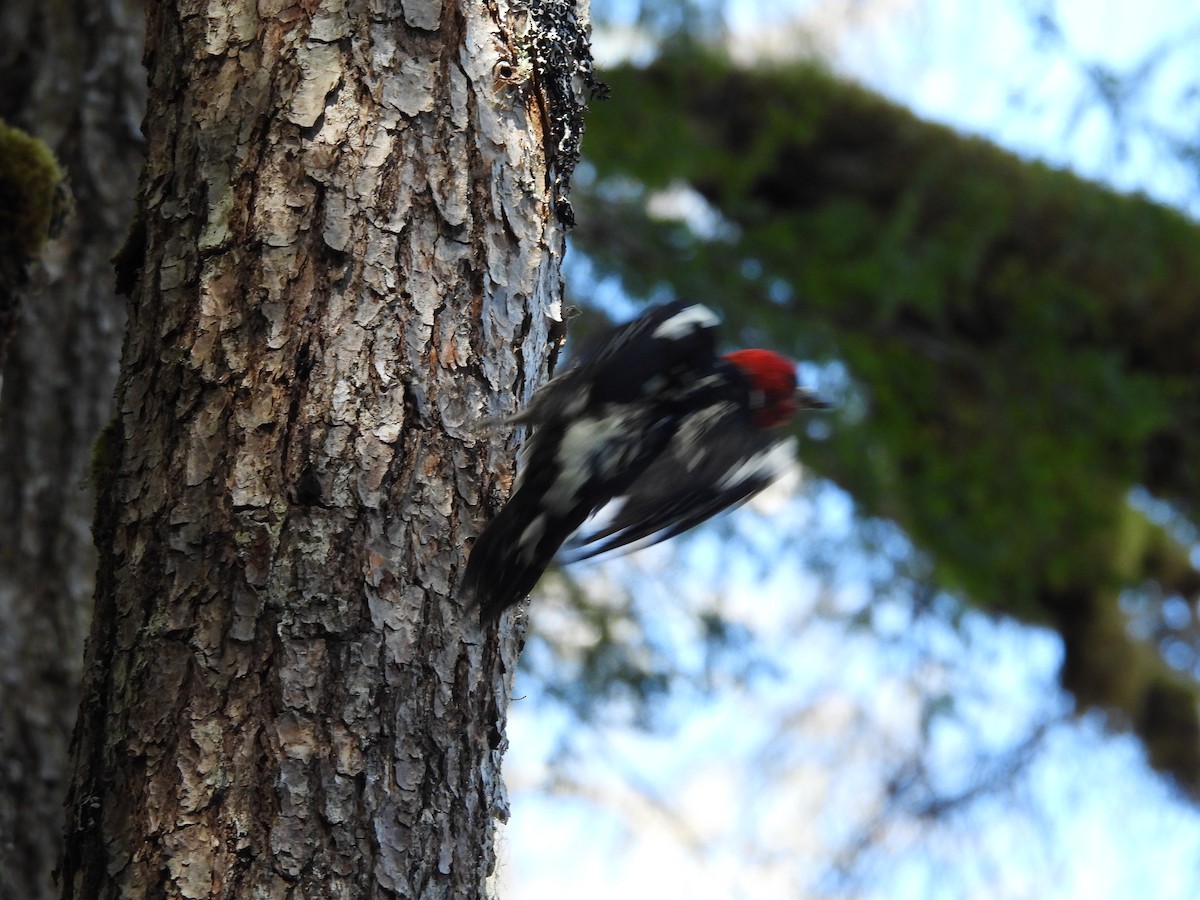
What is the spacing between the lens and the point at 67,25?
327cm

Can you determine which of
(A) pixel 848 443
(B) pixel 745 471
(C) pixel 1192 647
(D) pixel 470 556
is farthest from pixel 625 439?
(C) pixel 1192 647

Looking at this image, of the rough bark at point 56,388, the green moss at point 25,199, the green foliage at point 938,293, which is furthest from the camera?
the green foliage at point 938,293

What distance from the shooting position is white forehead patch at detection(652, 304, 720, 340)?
191 cm

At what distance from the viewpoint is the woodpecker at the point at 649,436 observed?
173 cm

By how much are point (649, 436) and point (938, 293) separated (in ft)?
9.44

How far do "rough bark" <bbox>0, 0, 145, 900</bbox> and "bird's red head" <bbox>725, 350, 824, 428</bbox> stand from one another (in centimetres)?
173

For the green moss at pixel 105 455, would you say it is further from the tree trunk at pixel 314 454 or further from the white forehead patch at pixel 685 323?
the white forehead patch at pixel 685 323

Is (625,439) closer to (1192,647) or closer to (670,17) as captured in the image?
(670,17)

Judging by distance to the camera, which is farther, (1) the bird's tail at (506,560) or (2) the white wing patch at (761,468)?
(2) the white wing patch at (761,468)

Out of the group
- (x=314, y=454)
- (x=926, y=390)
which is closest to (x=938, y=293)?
(x=926, y=390)

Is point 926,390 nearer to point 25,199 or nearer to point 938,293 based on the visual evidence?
point 938,293

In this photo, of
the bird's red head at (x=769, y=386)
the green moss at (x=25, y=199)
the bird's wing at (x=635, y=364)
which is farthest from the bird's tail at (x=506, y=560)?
the green moss at (x=25, y=199)

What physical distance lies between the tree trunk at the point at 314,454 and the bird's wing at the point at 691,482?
10.0 inches

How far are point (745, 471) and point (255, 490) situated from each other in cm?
83
